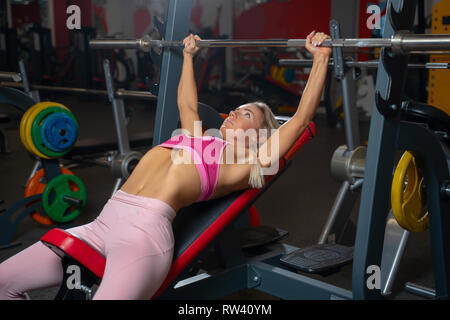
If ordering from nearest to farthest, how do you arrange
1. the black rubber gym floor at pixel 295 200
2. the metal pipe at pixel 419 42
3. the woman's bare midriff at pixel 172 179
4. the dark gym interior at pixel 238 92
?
1. the metal pipe at pixel 419 42
2. the woman's bare midriff at pixel 172 179
3. the black rubber gym floor at pixel 295 200
4. the dark gym interior at pixel 238 92

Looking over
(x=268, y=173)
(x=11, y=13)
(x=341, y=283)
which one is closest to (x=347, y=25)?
(x=341, y=283)

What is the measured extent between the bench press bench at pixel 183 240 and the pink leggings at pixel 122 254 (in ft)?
0.19

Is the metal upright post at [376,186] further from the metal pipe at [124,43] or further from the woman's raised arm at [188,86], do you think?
the metal pipe at [124,43]

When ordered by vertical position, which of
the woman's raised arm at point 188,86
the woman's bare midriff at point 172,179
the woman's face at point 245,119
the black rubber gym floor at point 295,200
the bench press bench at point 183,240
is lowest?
the black rubber gym floor at point 295,200

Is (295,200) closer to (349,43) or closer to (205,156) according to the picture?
(205,156)

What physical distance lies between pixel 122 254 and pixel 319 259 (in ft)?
2.38

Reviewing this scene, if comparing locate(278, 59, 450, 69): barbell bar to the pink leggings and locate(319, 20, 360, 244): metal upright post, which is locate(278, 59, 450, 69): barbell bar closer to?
locate(319, 20, 360, 244): metal upright post

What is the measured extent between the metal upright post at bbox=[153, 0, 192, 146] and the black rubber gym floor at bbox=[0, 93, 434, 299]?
736 mm

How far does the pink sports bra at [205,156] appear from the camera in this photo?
143 centimetres

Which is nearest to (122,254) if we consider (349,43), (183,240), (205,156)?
(183,240)

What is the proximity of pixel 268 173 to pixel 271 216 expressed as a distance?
1.50 meters

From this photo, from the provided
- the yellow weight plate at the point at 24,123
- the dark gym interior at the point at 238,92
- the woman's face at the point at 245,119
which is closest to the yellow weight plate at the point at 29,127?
the yellow weight plate at the point at 24,123
